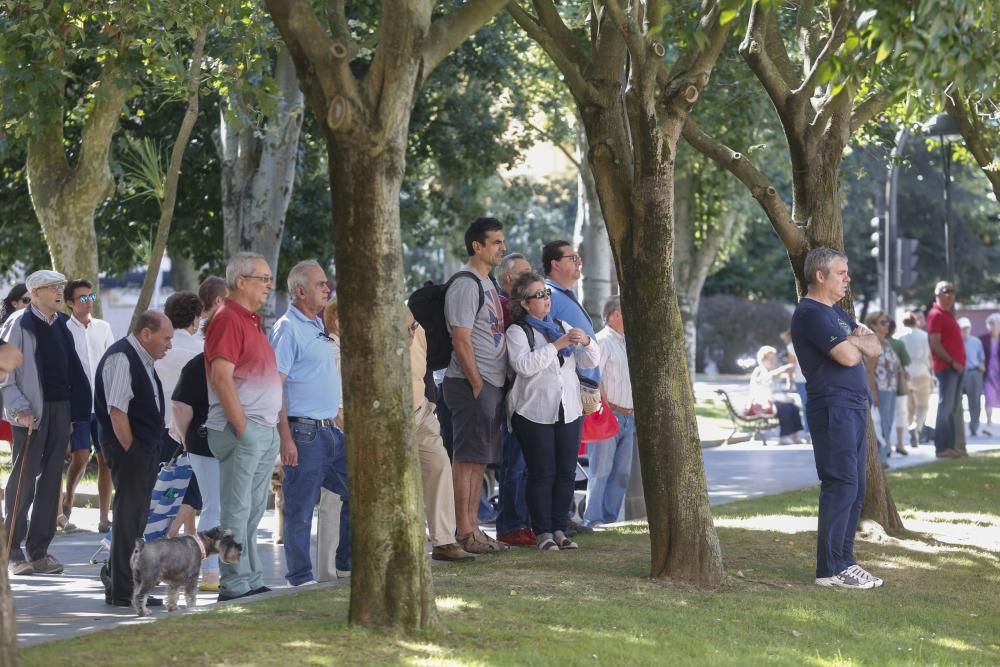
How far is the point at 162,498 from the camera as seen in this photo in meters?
9.93

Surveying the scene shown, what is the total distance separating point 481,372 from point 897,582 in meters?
3.04

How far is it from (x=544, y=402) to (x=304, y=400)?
1897mm

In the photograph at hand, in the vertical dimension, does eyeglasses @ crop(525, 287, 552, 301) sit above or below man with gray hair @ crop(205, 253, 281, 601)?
above

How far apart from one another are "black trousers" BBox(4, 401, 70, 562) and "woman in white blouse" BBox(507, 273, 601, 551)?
316 centimetres

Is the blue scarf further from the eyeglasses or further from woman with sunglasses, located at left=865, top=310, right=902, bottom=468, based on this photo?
woman with sunglasses, located at left=865, top=310, right=902, bottom=468

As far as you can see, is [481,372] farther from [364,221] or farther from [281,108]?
[281,108]

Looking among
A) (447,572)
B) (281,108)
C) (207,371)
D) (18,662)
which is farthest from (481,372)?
(281,108)

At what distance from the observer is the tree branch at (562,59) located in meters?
9.96

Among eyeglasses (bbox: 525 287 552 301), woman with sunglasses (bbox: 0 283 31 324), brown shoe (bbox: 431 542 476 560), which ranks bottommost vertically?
brown shoe (bbox: 431 542 476 560)

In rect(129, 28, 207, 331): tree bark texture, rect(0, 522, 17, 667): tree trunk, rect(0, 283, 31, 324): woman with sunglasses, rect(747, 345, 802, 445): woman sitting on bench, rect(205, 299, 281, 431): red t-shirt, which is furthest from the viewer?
rect(747, 345, 802, 445): woman sitting on bench

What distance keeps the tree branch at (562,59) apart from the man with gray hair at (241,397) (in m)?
2.47

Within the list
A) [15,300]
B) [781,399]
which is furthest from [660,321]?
[781,399]

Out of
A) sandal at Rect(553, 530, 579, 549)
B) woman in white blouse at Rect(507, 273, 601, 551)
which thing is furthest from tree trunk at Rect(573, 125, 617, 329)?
sandal at Rect(553, 530, 579, 549)

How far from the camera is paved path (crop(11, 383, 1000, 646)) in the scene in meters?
8.41
